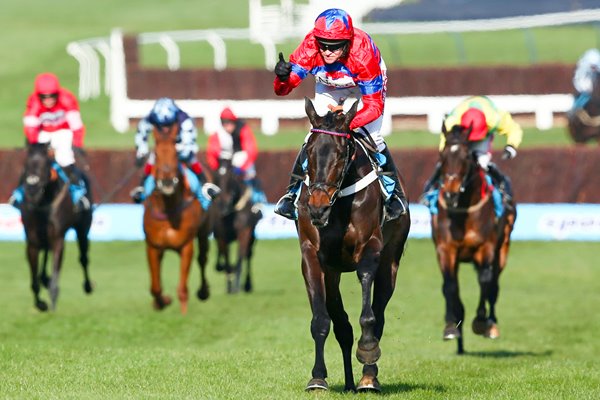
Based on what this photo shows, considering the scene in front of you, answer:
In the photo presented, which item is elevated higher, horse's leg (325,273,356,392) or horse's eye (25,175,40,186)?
horse's leg (325,273,356,392)

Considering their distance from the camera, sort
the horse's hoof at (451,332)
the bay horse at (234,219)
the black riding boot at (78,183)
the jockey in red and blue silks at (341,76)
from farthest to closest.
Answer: the bay horse at (234,219) < the black riding boot at (78,183) < the horse's hoof at (451,332) < the jockey in red and blue silks at (341,76)

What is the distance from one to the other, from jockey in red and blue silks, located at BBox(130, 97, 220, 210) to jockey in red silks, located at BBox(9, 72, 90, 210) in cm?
83

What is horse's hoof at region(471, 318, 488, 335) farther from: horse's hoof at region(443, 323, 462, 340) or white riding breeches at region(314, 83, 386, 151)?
white riding breeches at region(314, 83, 386, 151)

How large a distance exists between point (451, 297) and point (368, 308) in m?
4.69

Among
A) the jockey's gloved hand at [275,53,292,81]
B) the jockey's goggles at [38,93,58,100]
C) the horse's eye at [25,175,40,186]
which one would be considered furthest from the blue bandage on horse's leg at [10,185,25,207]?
the jockey's gloved hand at [275,53,292,81]

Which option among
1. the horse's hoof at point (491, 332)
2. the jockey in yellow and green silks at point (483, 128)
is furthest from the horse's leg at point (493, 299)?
the jockey in yellow and green silks at point (483, 128)

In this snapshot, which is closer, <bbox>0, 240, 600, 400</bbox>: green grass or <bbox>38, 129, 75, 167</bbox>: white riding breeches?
<bbox>0, 240, 600, 400</bbox>: green grass

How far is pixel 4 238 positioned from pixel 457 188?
12.5 metres

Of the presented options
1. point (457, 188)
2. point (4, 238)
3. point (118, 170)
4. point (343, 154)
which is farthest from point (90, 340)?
point (118, 170)

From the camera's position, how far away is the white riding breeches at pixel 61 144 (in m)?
15.8

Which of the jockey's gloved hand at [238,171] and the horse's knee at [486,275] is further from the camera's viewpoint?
the jockey's gloved hand at [238,171]

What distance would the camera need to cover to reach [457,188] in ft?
42.9

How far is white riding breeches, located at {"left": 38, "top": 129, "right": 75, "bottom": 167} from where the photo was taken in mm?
15766

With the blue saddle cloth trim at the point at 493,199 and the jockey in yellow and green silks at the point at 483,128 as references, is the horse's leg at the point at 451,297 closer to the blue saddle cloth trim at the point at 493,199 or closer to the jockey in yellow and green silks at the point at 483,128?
the blue saddle cloth trim at the point at 493,199
